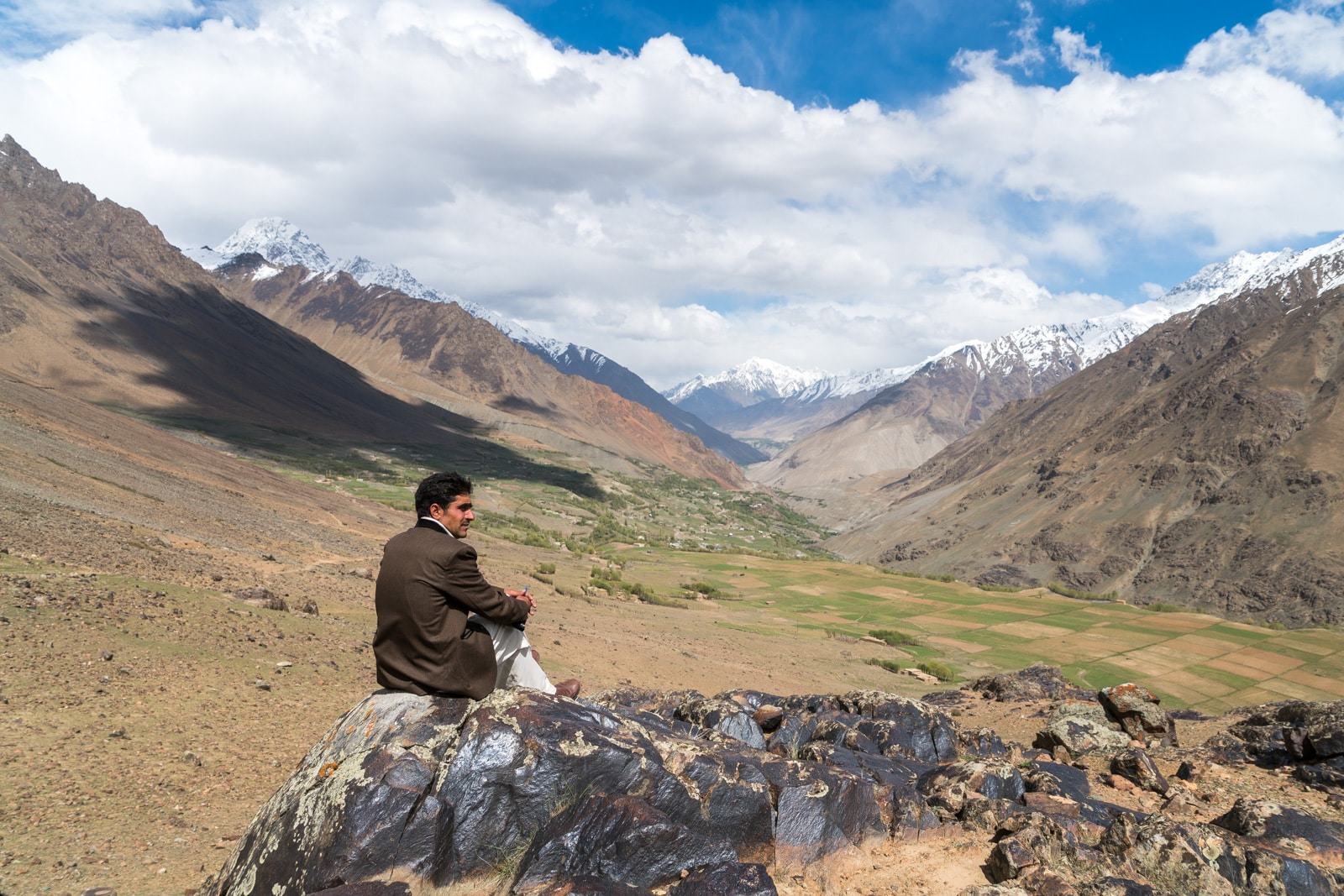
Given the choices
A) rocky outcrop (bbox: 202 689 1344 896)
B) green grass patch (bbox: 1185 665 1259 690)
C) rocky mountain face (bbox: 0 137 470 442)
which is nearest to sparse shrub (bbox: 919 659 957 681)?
green grass patch (bbox: 1185 665 1259 690)

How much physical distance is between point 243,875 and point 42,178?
24815 centimetres

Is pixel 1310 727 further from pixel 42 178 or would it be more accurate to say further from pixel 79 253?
pixel 42 178

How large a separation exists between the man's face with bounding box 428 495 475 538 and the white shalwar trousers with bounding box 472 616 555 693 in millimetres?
1003

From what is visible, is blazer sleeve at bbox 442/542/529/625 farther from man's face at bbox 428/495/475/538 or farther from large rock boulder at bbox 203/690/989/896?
large rock boulder at bbox 203/690/989/896

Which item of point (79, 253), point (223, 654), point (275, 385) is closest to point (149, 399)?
point (275, 385)

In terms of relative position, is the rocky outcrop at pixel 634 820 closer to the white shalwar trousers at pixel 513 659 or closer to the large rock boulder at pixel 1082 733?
the white shalwar trousers at pixel 513 659

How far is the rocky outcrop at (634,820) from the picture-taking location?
646 cm

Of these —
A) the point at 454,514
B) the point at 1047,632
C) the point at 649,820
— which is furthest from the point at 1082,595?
the point at 454,514

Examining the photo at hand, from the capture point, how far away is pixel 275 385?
16012cm

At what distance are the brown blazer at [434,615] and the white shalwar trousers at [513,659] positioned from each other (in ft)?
0.72

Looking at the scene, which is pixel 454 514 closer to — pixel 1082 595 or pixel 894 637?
pixel 894 637

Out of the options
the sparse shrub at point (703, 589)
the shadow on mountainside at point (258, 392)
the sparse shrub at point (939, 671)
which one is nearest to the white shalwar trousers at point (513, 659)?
the sparse shrub at point (939, 671)

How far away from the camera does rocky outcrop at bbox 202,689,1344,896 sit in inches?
254

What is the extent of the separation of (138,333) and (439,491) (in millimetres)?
174720
